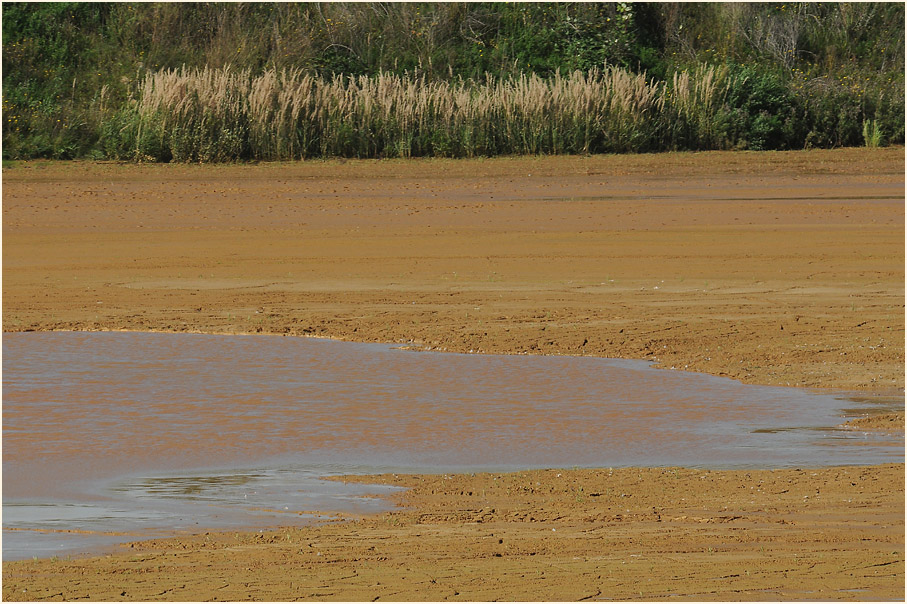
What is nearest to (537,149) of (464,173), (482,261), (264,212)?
(464,173)

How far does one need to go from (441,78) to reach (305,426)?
19899mm

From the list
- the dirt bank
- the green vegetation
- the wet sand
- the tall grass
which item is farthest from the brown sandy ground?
the green vegetation

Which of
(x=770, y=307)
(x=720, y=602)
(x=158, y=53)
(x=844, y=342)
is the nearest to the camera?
(x=720, y=602)

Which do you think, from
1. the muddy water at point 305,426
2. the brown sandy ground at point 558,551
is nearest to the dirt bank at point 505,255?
the muddy water at point 305,426

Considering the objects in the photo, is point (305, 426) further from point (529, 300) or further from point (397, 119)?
point (397, 119)

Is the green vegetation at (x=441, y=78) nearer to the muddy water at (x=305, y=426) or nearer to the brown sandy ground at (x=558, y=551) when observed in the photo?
the muddy water at (x=305, y=426)

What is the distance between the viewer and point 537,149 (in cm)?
2367

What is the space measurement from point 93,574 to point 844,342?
22.1 ft

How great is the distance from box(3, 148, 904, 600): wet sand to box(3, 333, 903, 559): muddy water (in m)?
0.43

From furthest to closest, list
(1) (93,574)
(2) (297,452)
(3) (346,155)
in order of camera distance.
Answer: (3) (346,155) < (2) (297,452) < (1) (93,574)

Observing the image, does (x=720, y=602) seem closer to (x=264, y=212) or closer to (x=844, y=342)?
(x=844, y=342)

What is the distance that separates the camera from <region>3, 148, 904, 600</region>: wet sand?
514 centimetres

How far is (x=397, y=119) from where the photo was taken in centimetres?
2347

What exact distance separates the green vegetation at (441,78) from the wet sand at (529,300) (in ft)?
3.59
